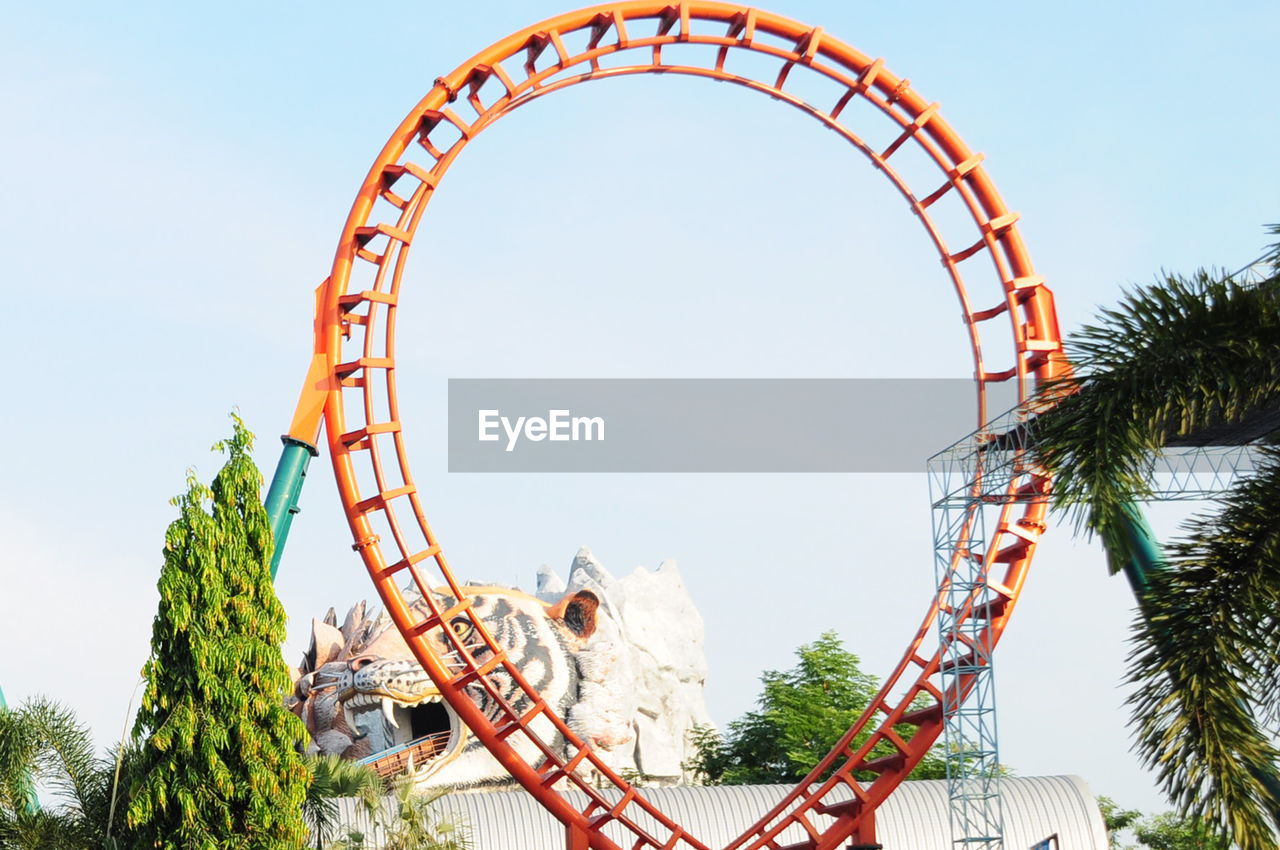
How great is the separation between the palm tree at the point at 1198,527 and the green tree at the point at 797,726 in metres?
25.9

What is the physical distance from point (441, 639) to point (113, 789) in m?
18.3

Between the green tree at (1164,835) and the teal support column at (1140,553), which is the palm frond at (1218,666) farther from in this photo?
the green tree at (1164,835)

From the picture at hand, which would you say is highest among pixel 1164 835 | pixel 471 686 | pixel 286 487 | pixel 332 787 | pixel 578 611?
pixel 286 487

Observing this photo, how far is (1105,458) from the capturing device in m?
8.10

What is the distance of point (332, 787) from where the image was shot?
1323 centimetres

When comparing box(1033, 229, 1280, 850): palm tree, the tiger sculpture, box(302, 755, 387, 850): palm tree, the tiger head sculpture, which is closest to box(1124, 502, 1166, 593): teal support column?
box(1033, 229, 1280, 850): palm tree

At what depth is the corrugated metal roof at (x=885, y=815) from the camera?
63.4 ft

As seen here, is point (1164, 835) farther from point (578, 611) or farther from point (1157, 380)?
point (1157, 380)

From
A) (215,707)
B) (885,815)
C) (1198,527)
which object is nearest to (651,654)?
(885,815)

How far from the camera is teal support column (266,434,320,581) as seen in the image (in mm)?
13500

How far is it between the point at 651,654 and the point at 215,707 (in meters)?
26.7

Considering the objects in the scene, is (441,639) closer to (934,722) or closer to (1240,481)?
(934,722)

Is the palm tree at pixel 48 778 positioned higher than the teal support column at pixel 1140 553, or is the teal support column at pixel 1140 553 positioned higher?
the teal support column at pixel 1140 553

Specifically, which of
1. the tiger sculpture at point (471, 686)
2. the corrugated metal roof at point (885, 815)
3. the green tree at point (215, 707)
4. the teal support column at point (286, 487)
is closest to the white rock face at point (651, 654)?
the tiger sculpture at point (471, 686)
